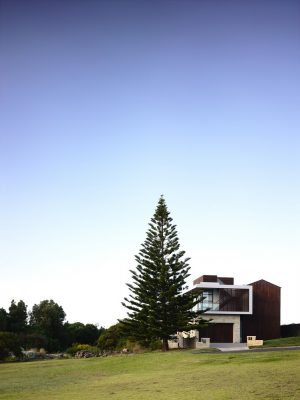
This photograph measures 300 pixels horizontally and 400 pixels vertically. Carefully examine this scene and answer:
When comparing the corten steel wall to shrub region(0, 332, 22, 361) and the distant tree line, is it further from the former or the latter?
the distant tree line

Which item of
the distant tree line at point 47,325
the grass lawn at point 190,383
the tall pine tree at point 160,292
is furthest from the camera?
the distant tree line at point 47,325

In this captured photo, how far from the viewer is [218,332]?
39875 mm

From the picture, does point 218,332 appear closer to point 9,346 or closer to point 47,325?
point 9,346

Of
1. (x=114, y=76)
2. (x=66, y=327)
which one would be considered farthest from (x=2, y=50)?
(x=66, y=327)

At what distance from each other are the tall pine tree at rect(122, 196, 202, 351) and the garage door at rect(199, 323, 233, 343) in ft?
7.79

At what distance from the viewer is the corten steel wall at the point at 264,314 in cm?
4159

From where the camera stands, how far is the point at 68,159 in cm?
2662

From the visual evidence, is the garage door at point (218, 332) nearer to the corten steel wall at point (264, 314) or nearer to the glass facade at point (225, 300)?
the glass facade at point (225, 300)

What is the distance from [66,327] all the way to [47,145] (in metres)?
45.6

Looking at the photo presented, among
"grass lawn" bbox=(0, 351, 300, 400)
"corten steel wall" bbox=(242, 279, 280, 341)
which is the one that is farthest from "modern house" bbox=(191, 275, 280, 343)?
"grass lawn" bbox=(0, 351, 300, 400)

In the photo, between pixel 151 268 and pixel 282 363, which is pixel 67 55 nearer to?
pixel 282 363

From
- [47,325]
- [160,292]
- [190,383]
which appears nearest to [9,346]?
[160,292]

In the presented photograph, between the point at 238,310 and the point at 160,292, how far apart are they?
803 cm

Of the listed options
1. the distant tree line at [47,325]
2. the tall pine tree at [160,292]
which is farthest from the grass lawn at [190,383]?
the distant tree line at [47,325]
